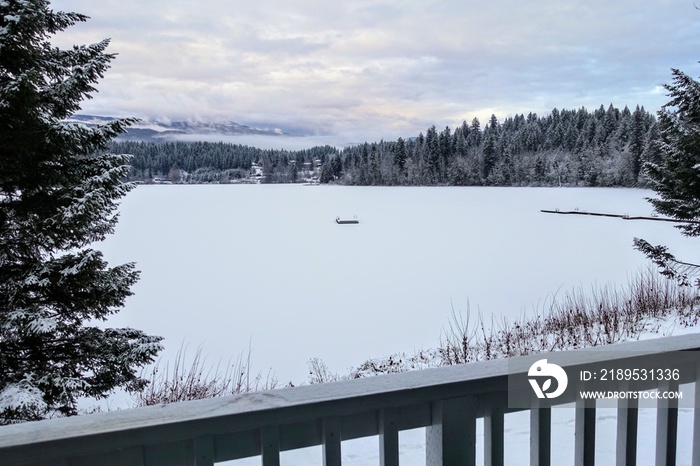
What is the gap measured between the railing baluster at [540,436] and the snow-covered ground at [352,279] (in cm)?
95

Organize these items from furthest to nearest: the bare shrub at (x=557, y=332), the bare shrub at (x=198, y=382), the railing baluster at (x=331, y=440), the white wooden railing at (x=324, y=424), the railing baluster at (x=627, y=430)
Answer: the bare shrub at (x=557, y=332)
the bare shrub at (x=198, y=382)
the railing baluster at (x=627, y=430)
the railing baluster at (x=331, y=440)
the white wooden railing at (x=324, y=424)

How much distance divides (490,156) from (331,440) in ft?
A: 213

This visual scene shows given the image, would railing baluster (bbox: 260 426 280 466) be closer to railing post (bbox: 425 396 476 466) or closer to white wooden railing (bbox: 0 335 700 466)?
white wooden railing (bbox: 0 335 700 466)

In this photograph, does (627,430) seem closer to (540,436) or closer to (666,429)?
(666,429)

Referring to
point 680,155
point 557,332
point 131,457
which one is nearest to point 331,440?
point 131,457

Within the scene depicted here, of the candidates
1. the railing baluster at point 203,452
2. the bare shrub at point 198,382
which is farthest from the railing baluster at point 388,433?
the bare shrub at point 198,382

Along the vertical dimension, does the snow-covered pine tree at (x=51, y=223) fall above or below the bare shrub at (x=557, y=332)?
above

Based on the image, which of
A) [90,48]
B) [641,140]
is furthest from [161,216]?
[641,140]

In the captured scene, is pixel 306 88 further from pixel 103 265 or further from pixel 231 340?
pixel 103 265

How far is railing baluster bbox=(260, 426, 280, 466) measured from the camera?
949mm

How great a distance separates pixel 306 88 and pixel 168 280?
39.1 meters

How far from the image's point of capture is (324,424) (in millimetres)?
989

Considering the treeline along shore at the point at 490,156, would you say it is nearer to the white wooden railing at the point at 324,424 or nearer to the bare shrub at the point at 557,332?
the bare shrub at the point at 557,332

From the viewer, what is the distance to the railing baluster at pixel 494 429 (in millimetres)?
1108
